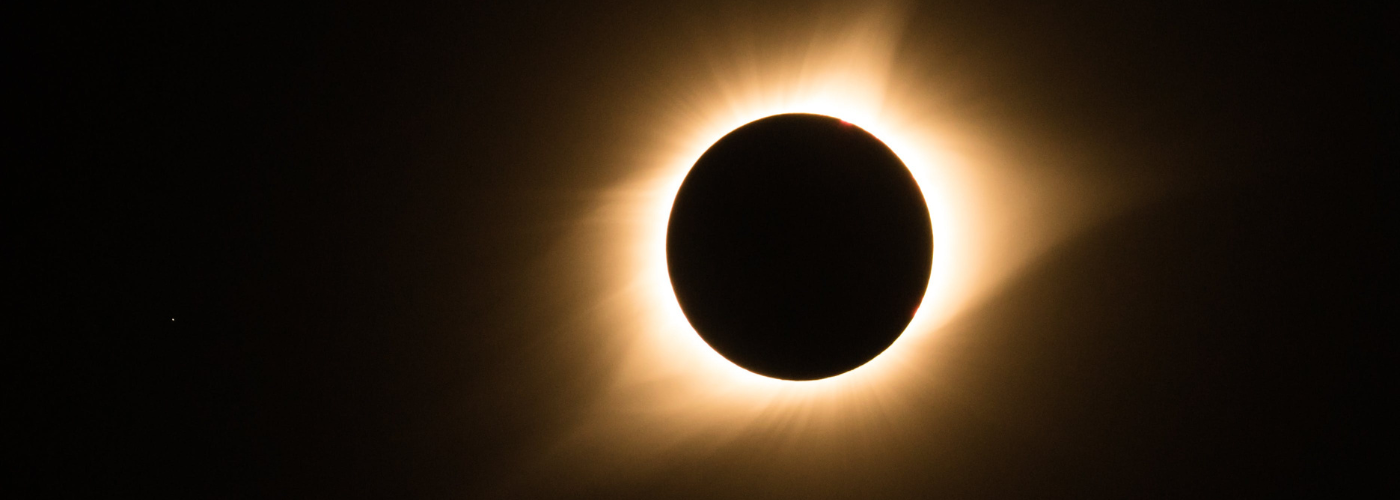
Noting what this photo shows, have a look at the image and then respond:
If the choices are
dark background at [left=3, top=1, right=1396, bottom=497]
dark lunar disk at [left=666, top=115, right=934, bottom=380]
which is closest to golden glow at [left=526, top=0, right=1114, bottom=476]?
dark background at [left=3, top=1, right=1396, bottom=497]

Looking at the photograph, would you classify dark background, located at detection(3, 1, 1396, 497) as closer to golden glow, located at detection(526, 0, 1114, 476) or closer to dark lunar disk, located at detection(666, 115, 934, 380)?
golden glow, located at detection(526, 0, 1114, 476)

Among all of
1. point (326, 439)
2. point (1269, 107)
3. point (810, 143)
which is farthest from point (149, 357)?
point (1269, 107)

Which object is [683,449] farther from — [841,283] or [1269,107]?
[1269,107]

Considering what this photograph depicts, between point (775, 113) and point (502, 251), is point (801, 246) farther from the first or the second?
point (502, 251)

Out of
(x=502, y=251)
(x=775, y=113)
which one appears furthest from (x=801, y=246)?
(x=502, y=251)

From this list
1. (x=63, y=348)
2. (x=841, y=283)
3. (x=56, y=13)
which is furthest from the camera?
(x=63, y=348)

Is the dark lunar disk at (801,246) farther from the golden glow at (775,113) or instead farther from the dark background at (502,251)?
the dark background at (502,251)
